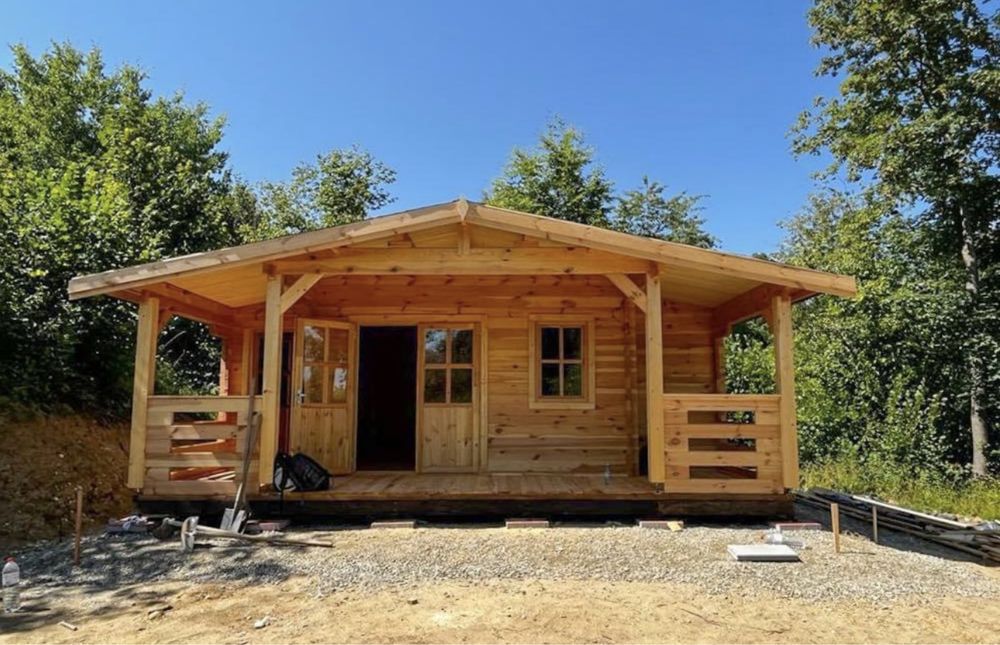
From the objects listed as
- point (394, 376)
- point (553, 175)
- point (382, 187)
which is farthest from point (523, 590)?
point (382, 187)

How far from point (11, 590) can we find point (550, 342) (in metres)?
5.38

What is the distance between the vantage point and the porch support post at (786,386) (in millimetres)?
5637

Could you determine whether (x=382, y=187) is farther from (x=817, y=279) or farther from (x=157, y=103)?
(x=817, y=279)

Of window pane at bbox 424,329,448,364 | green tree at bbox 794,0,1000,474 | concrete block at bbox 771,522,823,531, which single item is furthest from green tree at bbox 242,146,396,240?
concrete block at bbox 771,522,823,531

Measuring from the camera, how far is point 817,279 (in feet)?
17.9

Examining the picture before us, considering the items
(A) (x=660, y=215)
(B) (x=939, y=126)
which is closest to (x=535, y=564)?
(B) (x=939, y=126)

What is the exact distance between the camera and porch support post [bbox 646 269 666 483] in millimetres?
5645

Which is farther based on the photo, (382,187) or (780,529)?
(382,187)

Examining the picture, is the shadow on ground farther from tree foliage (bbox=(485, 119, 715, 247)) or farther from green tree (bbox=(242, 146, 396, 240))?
green tree (bbox=(242, 146, 396, 240))

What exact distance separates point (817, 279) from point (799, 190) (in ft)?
67.5

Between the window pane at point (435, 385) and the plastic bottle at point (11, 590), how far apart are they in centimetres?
417

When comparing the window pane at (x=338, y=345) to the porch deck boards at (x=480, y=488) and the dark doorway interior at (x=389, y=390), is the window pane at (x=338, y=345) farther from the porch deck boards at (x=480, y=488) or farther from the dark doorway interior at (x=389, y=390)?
the dark doorway interior at (x=389, y=390)

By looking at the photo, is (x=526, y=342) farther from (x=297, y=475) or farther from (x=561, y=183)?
(x=561, y=183)

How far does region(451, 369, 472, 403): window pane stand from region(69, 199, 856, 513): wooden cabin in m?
0.02
